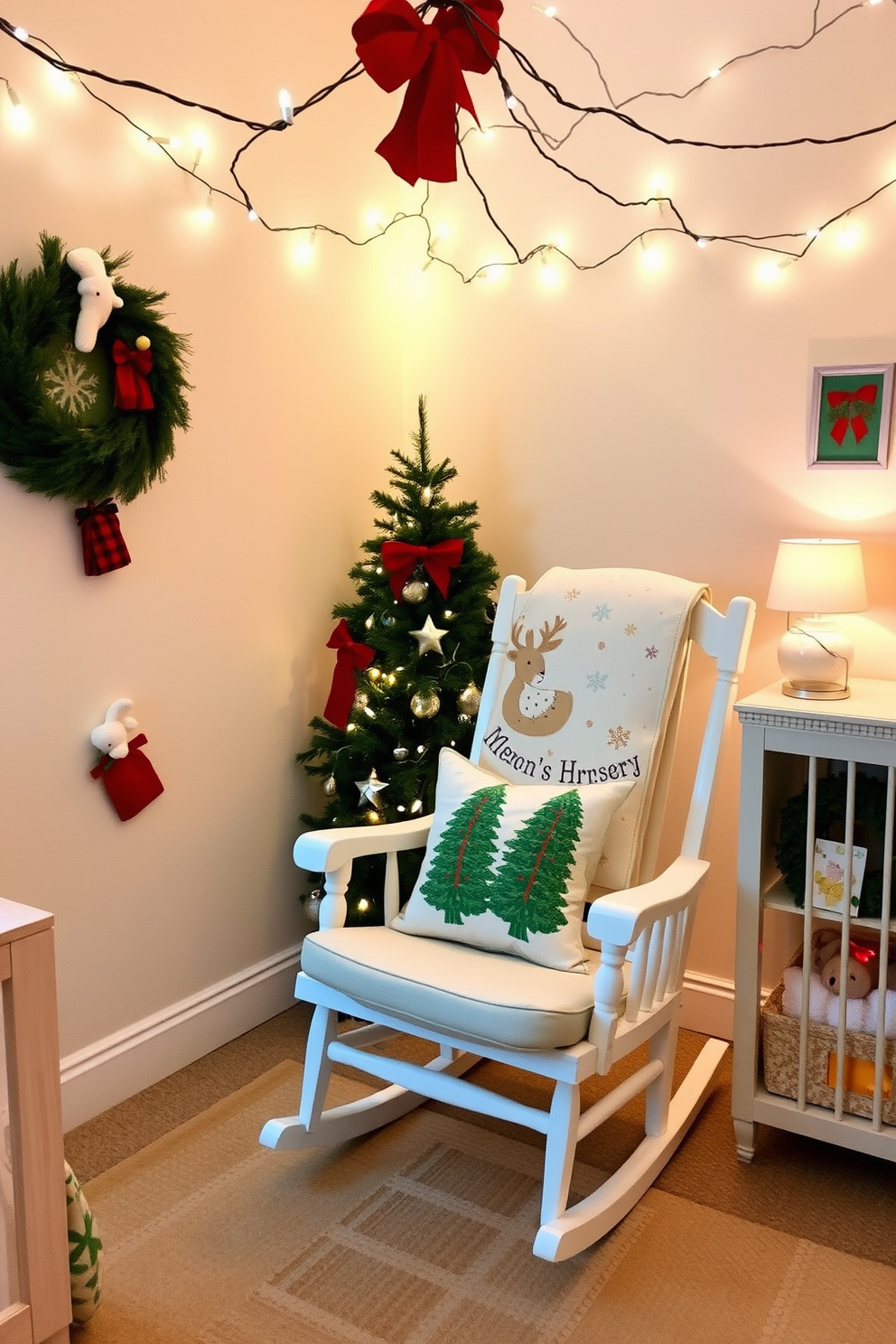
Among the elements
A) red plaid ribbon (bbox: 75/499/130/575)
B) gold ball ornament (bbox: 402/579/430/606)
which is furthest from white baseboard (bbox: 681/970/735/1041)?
red plaid ribbon (bbox: 75/499/130/575)

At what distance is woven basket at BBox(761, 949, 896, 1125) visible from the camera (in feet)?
6.55

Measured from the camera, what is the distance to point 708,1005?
8.66 feet

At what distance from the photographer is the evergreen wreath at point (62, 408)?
1917 millimetres

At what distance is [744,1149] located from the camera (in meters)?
2.12

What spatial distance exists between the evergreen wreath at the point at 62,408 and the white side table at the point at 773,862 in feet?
4.09

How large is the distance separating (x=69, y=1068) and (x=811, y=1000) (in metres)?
1.45

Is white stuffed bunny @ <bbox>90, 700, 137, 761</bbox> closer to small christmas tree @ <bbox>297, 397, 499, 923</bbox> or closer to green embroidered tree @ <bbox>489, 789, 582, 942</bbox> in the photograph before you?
small christmas tree @ <bbox>297, 397, 499, 923</bbox>

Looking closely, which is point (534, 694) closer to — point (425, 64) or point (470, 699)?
point (470, 699)

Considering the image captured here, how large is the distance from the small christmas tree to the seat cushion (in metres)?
0.51

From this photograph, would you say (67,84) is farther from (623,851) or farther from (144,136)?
(623,851)

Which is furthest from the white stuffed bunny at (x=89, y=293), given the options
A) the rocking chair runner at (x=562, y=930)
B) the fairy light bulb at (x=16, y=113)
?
the rocking chair runner at (x=562, y=930)

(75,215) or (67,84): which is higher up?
(67,84)

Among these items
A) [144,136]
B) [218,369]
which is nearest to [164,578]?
[218,369]

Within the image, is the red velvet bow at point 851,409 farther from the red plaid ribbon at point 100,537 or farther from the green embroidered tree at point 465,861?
the red plaid ribbon at point 100,537
